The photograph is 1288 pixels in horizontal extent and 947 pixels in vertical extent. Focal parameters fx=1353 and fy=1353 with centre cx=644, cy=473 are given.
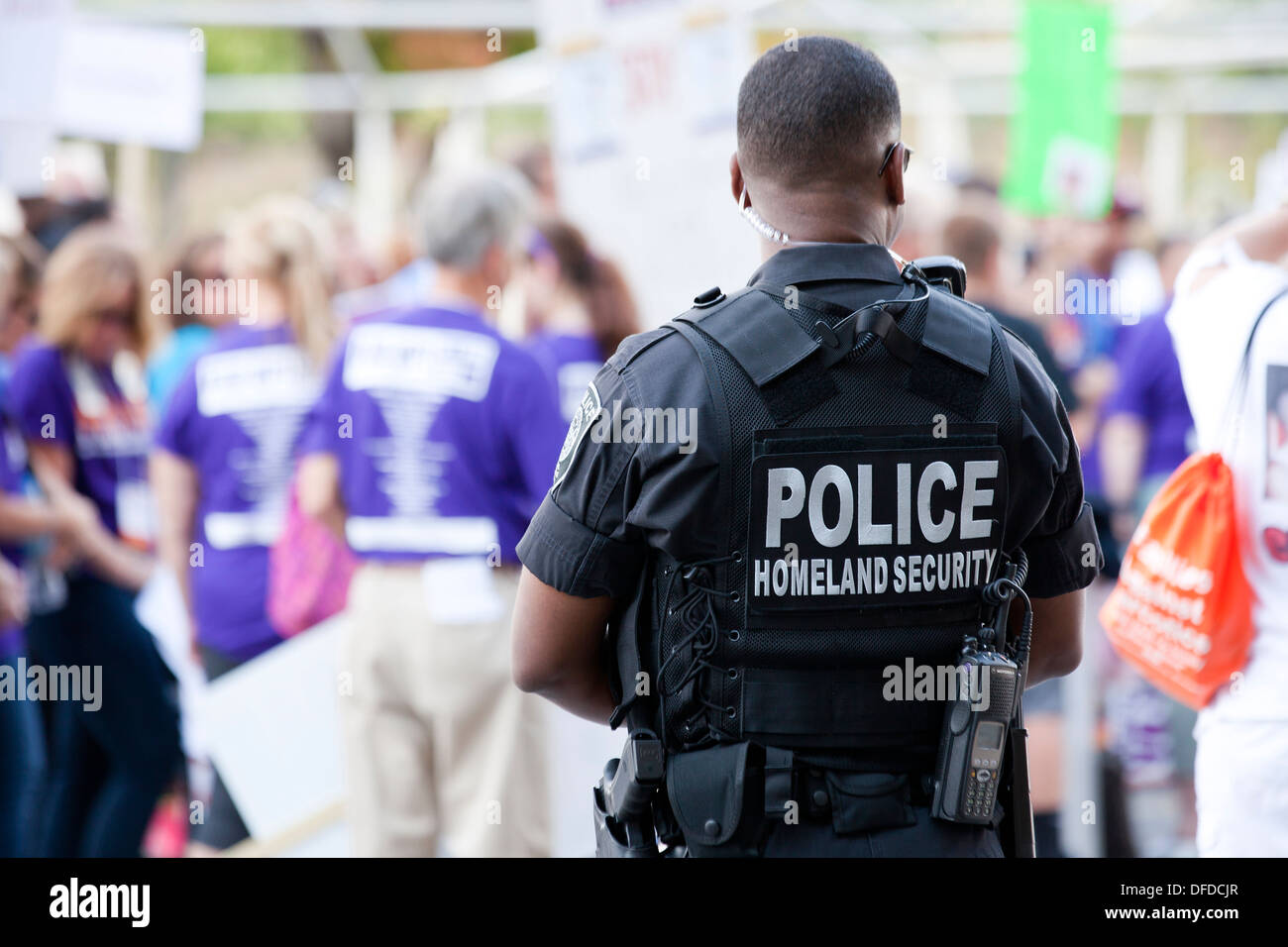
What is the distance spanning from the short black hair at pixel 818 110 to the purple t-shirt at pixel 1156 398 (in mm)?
3144

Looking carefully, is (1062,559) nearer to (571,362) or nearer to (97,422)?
(571,362)

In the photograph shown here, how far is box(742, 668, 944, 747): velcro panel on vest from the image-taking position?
1.80 meters

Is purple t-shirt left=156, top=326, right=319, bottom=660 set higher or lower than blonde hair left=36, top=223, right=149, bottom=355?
lower

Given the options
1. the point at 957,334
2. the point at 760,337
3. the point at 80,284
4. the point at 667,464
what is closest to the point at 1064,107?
the point at 80,284

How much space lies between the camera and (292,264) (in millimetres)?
4301

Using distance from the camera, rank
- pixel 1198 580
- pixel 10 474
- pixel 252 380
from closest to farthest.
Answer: pixel 1198 580, pixel 10 474, pixel 252 380

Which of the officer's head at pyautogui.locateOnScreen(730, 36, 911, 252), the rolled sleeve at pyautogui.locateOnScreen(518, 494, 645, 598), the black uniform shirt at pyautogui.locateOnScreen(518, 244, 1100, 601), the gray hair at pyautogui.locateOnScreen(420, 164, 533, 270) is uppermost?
the gray hair at pyautogui.locateOnScreen(420, 164, 533, 270)

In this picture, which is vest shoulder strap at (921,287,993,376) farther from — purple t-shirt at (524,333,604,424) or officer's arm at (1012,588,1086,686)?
purple t-shirt at (524,333,604,424)

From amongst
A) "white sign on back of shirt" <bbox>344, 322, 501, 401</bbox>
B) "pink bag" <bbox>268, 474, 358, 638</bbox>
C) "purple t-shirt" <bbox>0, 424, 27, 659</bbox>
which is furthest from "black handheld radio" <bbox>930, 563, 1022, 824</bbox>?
"pink bag" <bbox>268, 474, 358, 638</bbox>

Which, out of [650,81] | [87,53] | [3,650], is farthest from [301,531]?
[87,53]

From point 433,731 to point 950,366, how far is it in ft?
8.25

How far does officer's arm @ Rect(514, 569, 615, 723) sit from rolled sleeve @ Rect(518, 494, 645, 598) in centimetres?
3

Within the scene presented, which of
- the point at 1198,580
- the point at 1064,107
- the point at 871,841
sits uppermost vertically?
the point at 1064,107

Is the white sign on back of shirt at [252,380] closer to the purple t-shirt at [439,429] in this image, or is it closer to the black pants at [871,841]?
the purple t-shirt at [439,429]
